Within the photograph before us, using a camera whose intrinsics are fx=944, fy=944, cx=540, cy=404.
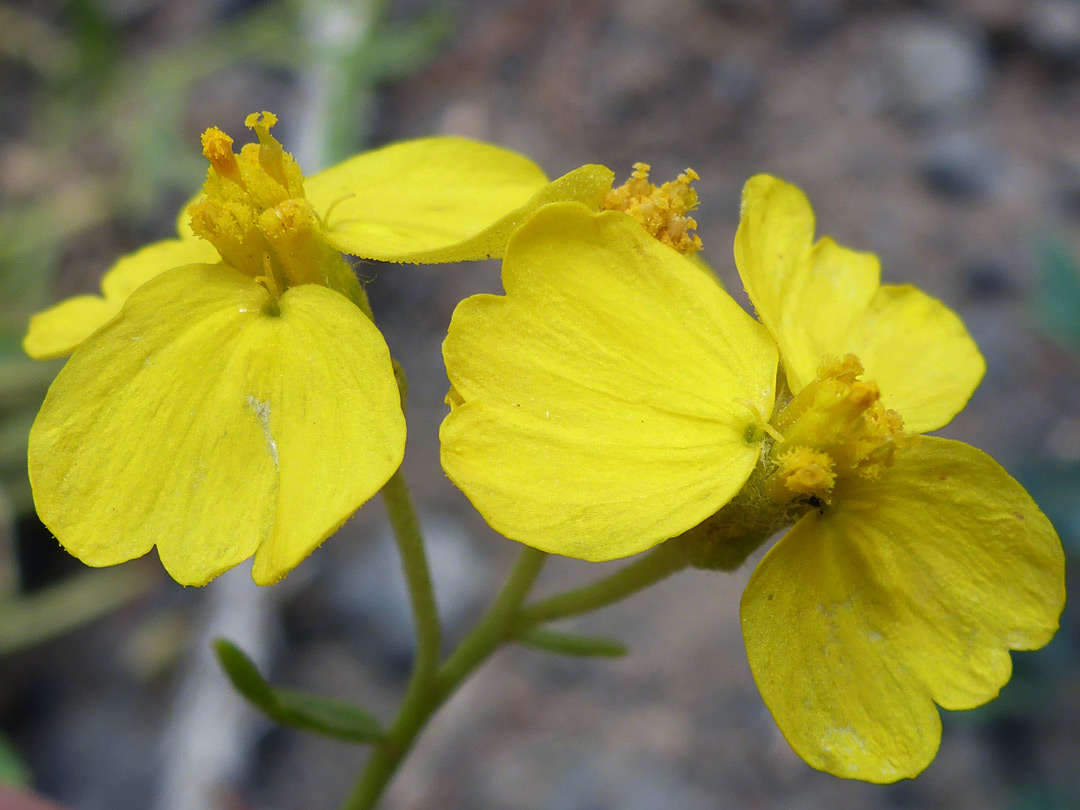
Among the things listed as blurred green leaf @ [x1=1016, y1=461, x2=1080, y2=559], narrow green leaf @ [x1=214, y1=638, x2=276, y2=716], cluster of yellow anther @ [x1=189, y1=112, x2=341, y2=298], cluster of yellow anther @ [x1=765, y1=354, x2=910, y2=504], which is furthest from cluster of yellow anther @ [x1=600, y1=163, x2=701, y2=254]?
blurred green leaf @ [x1=1016, y1=461, x2=1080, y2=559]

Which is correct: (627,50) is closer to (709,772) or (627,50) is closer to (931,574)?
(709,772)

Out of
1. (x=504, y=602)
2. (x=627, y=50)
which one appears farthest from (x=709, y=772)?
(x=627, y=50)

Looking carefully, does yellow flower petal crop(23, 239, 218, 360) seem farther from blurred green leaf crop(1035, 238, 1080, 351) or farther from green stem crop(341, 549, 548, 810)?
blurred green leaf crop(1035, 238, 1080, 351)

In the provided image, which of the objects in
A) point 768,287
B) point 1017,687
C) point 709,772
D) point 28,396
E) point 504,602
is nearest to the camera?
point 768,287

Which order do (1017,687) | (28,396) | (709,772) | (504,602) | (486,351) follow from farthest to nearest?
(28,396), (709,772), (1017,687), (504,602), (486,351)

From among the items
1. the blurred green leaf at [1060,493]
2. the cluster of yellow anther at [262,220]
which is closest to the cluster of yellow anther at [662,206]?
the cluster of yellow anther at [262,220]

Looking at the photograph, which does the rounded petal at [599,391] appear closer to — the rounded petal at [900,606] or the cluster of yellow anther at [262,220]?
the rounded petal at [900,606]
